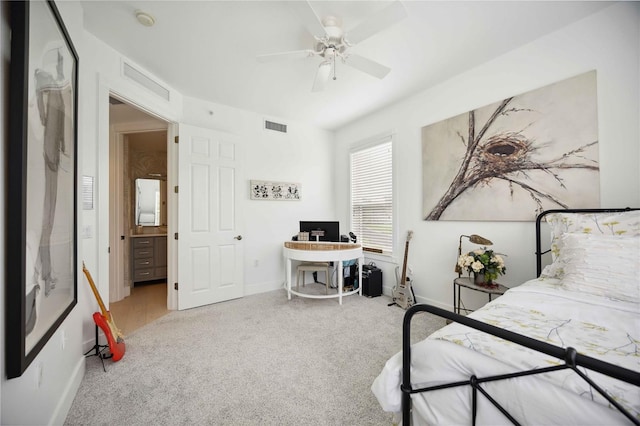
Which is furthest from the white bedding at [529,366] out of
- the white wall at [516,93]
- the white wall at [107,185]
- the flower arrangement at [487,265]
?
the white wall at [107,185]

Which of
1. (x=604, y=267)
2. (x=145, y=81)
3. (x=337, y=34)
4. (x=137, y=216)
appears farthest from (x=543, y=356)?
(x=137, y=216)

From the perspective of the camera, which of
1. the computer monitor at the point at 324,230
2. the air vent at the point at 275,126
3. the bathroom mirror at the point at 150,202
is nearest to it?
the computer monitor at the point at 324,230

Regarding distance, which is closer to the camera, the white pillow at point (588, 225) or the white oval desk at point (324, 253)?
the white pillow at point (588, 225)

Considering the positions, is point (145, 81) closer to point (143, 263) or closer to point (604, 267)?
point (143, 263)

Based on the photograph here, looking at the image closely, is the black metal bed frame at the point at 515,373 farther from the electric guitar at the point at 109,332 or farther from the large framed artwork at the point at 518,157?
the electric guitar at the point at 109,332

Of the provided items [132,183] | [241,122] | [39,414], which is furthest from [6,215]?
[132,183]

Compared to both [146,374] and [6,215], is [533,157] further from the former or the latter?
[146,374]

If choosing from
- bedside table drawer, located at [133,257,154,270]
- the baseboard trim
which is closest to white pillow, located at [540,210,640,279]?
the baseboard trim

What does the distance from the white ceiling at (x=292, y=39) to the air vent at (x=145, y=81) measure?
0.11 metres

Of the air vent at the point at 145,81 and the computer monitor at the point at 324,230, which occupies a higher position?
the air vent at the point at 145,81

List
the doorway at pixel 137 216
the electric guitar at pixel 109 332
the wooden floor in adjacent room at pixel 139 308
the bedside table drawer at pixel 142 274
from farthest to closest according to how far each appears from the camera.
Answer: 1. the bedside table drawer at pixel 142 274
2. the doorway at pixel 137 216
3. the wooden floor in adjacent room at pixel 139 308
4. the electric guitar at pixel 109 332

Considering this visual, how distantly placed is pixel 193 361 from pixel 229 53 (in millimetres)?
2906

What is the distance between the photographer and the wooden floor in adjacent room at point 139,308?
280 cm

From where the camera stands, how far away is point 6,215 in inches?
35.8
